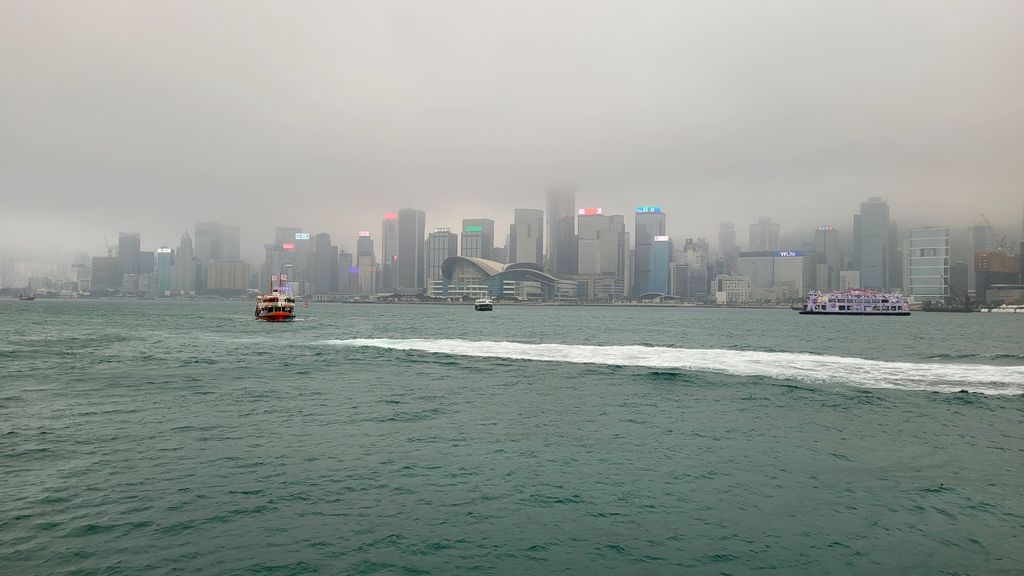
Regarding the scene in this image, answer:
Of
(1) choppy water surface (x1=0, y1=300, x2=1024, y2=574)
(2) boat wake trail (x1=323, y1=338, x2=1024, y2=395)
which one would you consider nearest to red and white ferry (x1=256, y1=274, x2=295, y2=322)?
(2) boat wake trail (x1=323, y1=338, x2=1024, y2=395)

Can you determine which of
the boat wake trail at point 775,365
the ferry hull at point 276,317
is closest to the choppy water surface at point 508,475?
the boat wake trail at point 775,365

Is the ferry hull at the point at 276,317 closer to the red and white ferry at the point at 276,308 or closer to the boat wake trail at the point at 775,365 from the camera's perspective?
the red and white ferry at the point at 276,308

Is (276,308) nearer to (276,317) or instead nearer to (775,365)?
(276,317)

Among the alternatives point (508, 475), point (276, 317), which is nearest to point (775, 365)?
point (508, 475)

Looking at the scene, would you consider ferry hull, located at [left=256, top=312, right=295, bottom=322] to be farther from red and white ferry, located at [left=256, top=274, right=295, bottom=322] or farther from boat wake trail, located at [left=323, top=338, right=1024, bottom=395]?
boat wake trail, located at [left=323, top=338, right=1024, bottom=395]

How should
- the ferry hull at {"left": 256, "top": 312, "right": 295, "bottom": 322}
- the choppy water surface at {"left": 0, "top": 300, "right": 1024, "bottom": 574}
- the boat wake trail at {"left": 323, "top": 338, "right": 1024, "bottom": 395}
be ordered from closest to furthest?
the choppy water surface at {"left": 0, "top": 300, "right": 1024, "bottom": 574}
the boat wake trail at {"left": 323, "top": 338, "right": 1024, "bottom": 395}
the ferry hull at {"left": 256, "top": 312, "right": 295, "bottom": 322}

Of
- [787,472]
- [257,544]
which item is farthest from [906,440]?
[257,544]
